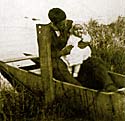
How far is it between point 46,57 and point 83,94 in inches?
7.1

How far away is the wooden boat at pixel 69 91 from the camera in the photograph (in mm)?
1180

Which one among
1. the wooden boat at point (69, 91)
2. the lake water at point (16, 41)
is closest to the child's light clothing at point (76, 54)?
the lake water at point (16, 41)

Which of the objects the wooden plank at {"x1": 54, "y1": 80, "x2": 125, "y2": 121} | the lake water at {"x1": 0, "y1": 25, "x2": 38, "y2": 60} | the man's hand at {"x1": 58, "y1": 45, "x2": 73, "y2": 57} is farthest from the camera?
the lake water at {"x1": 0, "y1": 25, "x2": 38, "y2": 60}

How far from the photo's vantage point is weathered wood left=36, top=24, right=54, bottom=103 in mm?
1254

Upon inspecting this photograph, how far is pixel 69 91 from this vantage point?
1278mm

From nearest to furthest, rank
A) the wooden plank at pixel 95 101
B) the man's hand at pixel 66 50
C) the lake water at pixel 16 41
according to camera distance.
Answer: the wooden plank at pixel 95 101, the man's hand at pixel 66 50, the lake water at pixel 16 41

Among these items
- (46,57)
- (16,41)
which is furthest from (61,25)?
(16,41)

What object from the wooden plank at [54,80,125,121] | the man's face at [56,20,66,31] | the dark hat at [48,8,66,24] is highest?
the dark hat at [48,8,66,24]

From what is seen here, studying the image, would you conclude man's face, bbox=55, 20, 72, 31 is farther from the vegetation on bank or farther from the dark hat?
the vegetation on bank

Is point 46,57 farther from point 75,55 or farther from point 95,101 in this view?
point 75,55

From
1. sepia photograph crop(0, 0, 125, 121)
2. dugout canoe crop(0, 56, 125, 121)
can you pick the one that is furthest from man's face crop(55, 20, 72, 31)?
dugout canoe crop(0, 56, 125, 121)

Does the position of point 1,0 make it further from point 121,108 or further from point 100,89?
point 121,108

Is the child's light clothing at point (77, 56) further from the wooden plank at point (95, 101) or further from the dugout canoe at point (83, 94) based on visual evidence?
the wooden plank at point (95, 101)

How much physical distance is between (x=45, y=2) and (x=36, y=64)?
0.27 m
